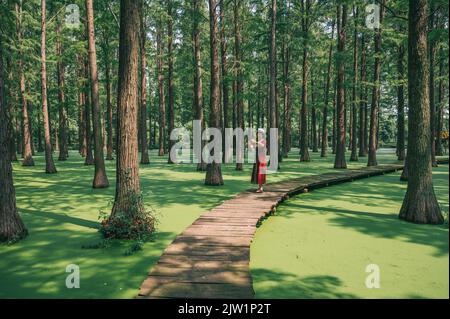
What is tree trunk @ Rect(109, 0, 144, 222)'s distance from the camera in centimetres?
714

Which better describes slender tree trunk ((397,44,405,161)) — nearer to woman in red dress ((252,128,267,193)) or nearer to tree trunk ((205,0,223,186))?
tree trunk ((205,0,223,186))

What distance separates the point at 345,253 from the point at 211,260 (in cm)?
263

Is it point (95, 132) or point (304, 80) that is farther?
point (304, 80)

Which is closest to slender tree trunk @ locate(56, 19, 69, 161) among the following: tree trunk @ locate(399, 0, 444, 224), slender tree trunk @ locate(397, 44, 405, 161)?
tree trunk @ locate(399, 0, 444, 224)

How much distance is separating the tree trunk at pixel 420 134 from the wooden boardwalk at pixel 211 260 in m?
3.73

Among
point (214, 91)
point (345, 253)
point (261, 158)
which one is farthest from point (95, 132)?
point (345, 253)

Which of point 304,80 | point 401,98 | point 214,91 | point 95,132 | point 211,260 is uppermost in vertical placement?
point 304,80

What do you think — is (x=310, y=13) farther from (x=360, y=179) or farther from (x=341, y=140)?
(x=360, y=179)

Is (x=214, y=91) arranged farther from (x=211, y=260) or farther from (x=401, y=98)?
(x=401, y=98)

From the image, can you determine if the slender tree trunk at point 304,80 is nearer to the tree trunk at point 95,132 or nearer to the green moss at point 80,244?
the green moss at point 80,244

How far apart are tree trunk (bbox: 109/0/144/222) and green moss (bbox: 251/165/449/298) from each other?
10.0 ft

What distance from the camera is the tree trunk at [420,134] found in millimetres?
8070

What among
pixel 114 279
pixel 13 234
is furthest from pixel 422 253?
pixel 13 234

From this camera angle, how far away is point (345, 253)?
5992 mm
